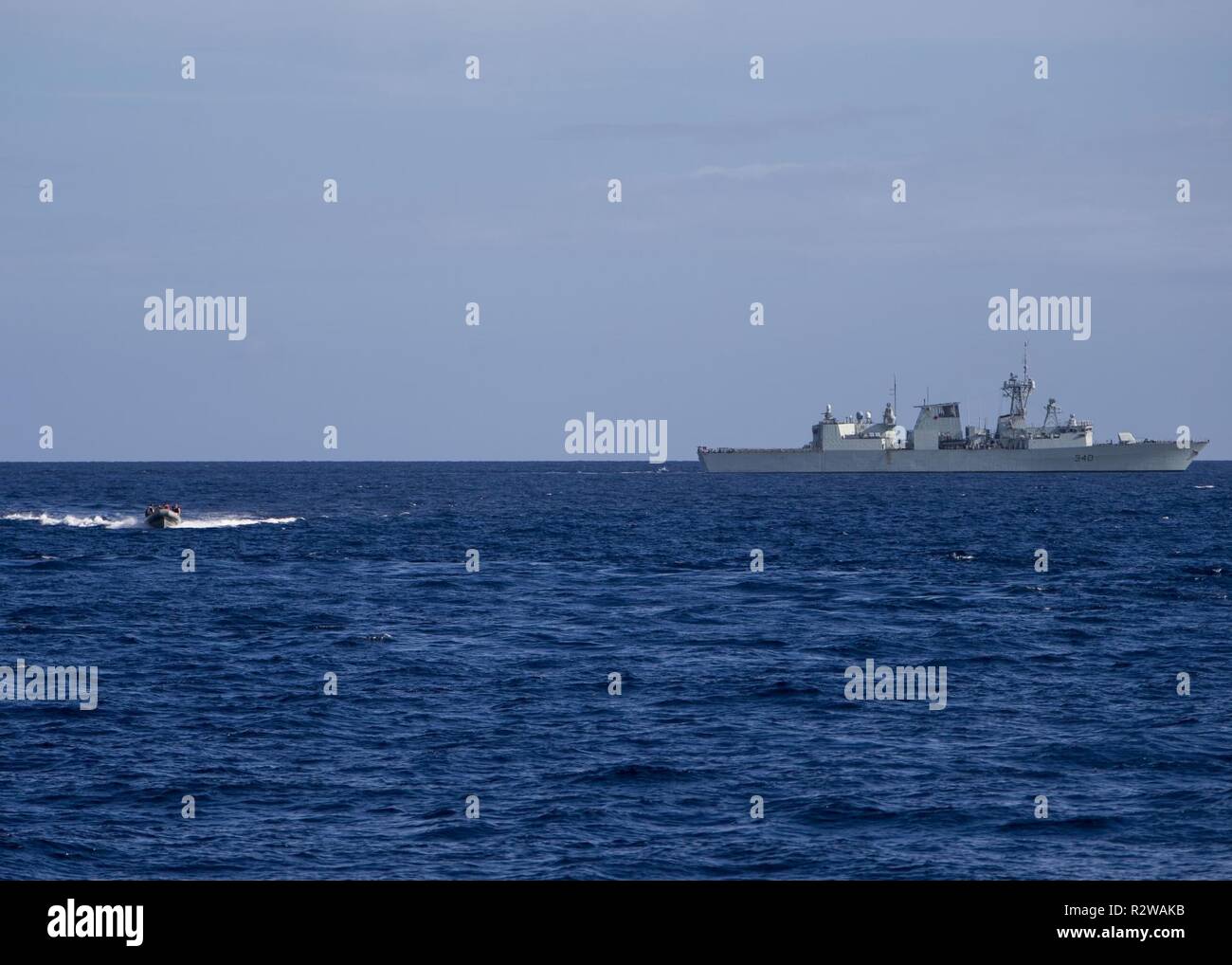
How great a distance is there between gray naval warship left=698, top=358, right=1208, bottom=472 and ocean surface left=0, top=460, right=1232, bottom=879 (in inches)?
4866

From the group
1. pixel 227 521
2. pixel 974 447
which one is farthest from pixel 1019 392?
pixel 227 521

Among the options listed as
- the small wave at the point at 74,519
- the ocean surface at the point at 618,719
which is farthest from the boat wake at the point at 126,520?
the ocean surface at the point at 618,719

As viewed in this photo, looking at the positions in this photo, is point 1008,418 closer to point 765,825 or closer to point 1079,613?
point 1079,613

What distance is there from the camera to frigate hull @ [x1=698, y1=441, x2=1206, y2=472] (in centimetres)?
17888

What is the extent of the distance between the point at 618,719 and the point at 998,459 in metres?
166

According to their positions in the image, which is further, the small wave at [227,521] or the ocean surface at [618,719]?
the small wave at [227,521]

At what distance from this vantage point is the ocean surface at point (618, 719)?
17.8m

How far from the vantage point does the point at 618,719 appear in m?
25.9

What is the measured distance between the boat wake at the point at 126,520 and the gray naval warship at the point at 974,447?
109 metres

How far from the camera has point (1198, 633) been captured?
36969mm

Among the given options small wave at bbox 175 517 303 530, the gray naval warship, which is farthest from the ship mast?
small wave at bbox 175 517 303 530

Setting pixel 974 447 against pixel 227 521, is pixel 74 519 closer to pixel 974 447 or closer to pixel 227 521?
pixel 227 521

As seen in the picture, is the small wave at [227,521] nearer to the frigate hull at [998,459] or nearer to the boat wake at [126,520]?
the boat wake at [126,520]
